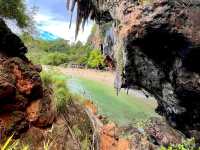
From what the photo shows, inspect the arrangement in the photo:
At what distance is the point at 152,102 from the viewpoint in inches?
990

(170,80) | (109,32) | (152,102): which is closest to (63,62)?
(152,102)

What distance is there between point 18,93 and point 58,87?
194 cm

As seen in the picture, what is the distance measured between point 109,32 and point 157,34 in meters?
3.73

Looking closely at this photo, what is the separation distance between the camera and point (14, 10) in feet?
35.6

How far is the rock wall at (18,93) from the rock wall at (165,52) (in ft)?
5.69

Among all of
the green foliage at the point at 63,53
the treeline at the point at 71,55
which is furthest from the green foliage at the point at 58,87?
the treeline at the point at 71,55

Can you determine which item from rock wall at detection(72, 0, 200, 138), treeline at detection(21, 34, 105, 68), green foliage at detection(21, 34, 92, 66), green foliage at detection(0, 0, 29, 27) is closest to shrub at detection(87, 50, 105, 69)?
treeline at detection(21, 34, 105, 68)

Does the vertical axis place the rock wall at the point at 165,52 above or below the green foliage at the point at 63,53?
above

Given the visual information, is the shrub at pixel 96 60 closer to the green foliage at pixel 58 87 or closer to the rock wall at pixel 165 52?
the green foliage at pixel 58 87

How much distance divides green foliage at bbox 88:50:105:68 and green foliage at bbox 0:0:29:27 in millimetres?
32960

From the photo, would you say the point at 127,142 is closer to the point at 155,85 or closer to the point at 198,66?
the point at 155,85

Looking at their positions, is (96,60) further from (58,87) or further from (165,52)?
(165,52)

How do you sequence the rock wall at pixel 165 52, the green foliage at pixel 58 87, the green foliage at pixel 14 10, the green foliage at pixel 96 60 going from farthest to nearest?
the green foliage at pixel 96 60 → the green foliage at pixel 14 10 → the green foliage at pixel 58 87 → the rock wall at pixel 165 52

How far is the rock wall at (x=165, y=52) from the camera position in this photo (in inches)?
322
